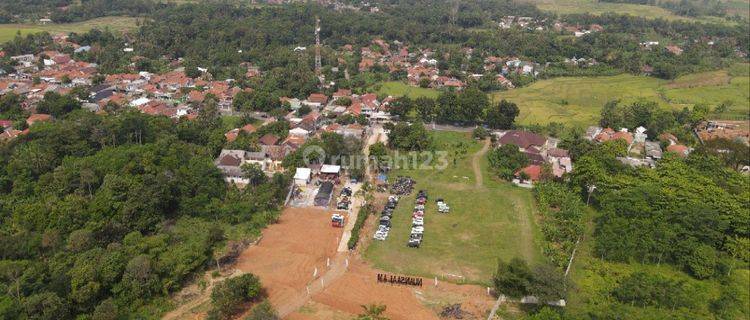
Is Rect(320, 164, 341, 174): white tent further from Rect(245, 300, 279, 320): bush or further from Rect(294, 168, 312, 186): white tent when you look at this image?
Rect(245, 300, 279, 320): bush

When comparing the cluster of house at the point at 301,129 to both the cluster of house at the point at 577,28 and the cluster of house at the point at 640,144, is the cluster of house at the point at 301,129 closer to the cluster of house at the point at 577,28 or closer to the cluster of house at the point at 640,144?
Answer: the cluster of house at the point at 640,144

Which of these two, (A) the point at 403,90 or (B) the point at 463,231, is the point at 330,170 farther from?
(A) the point at 403,90

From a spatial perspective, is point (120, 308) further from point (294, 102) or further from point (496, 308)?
point (294, 102)

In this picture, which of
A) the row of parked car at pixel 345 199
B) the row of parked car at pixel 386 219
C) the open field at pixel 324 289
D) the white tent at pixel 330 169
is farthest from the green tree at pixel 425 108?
the open field at pixel 324 289

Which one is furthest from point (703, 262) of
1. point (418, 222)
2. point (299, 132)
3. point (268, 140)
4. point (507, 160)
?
point (268, 140)

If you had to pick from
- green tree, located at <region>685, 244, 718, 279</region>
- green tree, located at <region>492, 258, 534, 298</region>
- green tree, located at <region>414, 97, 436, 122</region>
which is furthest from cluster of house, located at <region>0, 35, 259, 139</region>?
green tree, located at <region>685, 244, 718, 279</region>

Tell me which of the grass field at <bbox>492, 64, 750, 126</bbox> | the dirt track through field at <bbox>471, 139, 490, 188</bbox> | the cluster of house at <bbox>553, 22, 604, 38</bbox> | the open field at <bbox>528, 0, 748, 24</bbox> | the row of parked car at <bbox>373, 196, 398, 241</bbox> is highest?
the open field at <bbox>528, 0, 748, 24</bbox>
